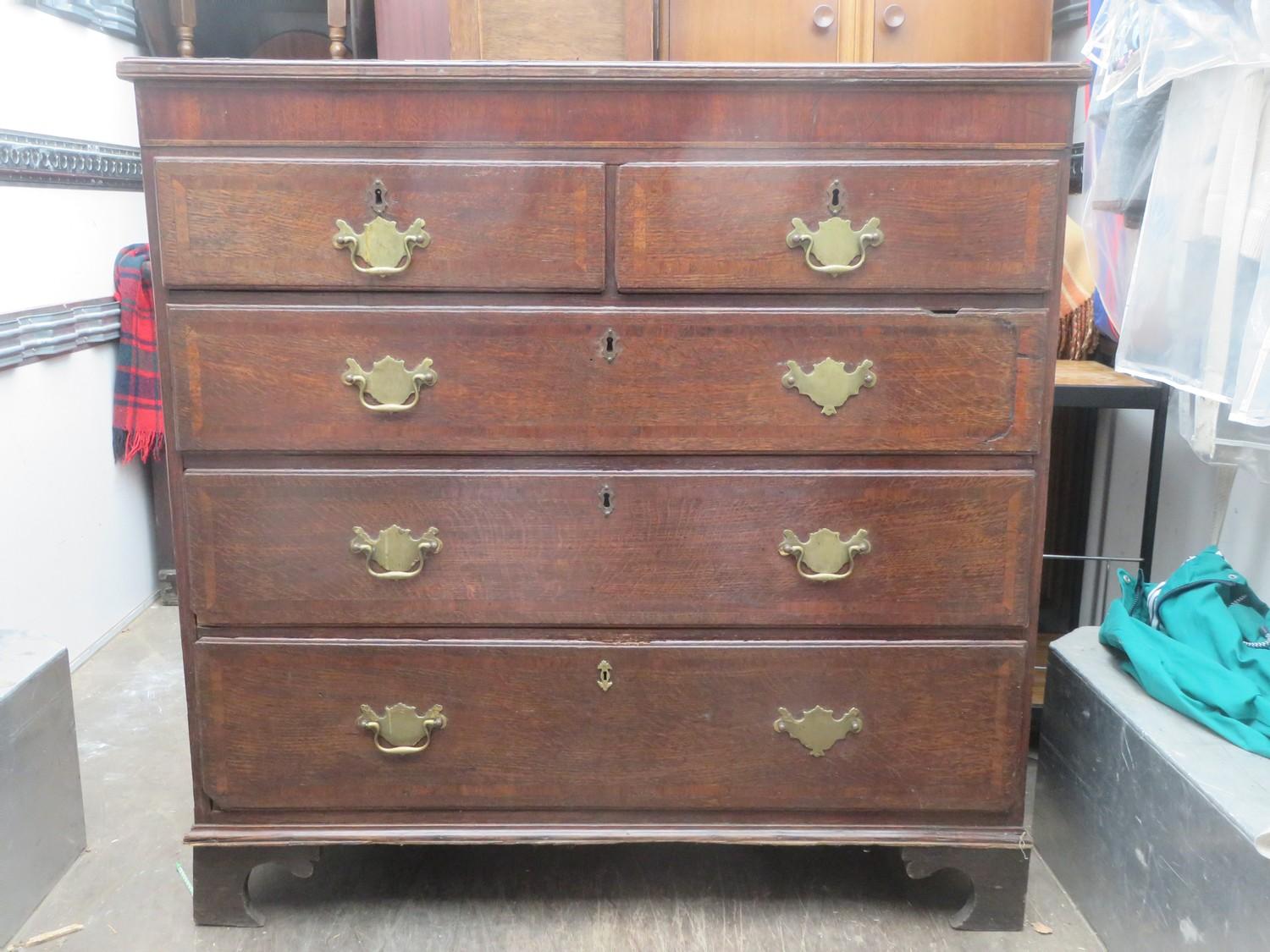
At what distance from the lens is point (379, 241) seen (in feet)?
4.41

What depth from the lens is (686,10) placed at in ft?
5.42

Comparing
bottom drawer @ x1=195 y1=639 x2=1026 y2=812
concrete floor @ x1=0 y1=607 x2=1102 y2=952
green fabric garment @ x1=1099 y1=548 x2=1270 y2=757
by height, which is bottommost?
concrete floor @ x1=0 y1=607 x2=1102 y2=952

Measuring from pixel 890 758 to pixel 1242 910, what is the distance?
43 cm

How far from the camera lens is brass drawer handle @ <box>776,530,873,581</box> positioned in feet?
4.68

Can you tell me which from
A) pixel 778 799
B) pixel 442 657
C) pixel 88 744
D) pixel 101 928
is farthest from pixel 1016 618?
pixel 88 744

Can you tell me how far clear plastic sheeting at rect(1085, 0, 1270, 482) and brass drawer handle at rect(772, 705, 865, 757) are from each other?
60cm

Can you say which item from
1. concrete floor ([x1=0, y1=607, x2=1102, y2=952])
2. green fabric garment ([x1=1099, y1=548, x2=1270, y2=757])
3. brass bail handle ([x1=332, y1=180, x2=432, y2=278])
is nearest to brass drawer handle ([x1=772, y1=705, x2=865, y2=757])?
concrete floor ([x1=0, y1=607, x2=1102, y2=952])

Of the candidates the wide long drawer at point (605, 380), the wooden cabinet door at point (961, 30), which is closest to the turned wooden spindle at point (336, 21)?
the wide long drawer at point (605, 380)

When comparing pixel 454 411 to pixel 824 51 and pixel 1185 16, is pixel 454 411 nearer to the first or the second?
pixel 824 51

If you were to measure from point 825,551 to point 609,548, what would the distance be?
10.8 inches

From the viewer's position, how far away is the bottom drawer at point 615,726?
147 cm

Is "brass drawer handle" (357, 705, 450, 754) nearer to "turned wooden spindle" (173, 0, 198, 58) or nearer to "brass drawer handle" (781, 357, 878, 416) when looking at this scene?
"brass drawer handle" (781, 357, 878, 416)

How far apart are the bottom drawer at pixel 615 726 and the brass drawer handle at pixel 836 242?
48 cm

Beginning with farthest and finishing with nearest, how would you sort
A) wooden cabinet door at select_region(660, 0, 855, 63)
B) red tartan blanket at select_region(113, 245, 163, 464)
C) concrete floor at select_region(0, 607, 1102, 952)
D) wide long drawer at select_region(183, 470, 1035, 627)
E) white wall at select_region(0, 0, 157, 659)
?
red tartan blanket at select_region(113, 245, 163, 464)
white wall at select_region(0, 0, 157, 659)
wooden cabinet door at select_region(660, 0, 855, 63)
concrete floor at select_region(0, 607, 1102, 952)
wide long drawer at select_region(183, 470, 1035, 627)
